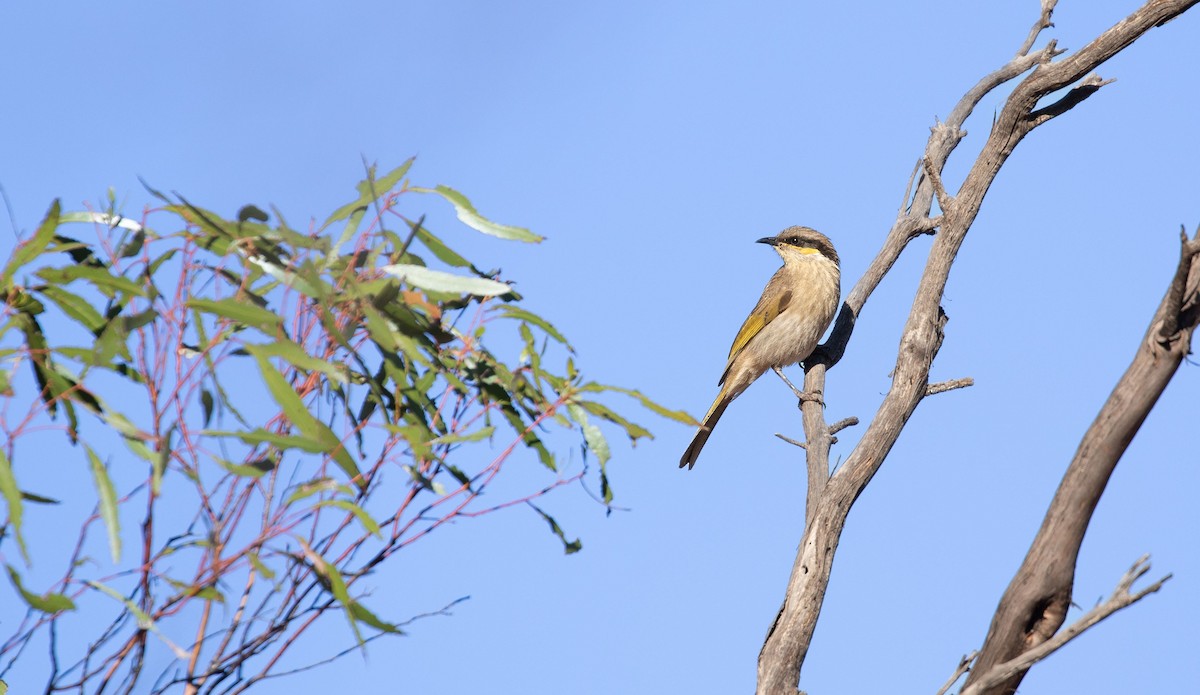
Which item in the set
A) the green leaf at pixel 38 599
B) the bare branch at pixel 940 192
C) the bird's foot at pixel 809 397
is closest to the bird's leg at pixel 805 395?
the bird's foot at pixel 809 397

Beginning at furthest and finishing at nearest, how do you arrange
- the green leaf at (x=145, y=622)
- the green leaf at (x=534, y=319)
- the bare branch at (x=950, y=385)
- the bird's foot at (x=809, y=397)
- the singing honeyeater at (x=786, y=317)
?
the singing honeyeater at (x=786, y=317), the bird's foot at (x=809, y=397), the bare branch at (x=950, y=385), the green leaf at (x=534, y=319), the green leaf at (x=145, y=622)

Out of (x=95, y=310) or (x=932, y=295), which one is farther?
(x=932, y=295)

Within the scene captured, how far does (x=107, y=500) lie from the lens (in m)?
2.41

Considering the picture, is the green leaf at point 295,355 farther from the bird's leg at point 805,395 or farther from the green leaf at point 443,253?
the bird's leg at point 805,395

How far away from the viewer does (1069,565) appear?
3.27 m

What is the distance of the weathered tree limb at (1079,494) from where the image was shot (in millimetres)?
3238

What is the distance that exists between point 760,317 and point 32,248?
4.34 metres

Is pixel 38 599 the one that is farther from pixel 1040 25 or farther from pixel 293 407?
pixel 1040 25

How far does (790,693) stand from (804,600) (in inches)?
12.8

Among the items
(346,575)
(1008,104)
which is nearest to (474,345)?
(346,575)

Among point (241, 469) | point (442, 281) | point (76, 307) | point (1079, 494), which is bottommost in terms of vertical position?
point (1079, 494)

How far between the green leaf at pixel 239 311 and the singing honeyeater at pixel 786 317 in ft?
11.5

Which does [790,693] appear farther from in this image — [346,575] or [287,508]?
[287,508]

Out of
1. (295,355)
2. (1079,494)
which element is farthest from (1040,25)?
(295,355)
